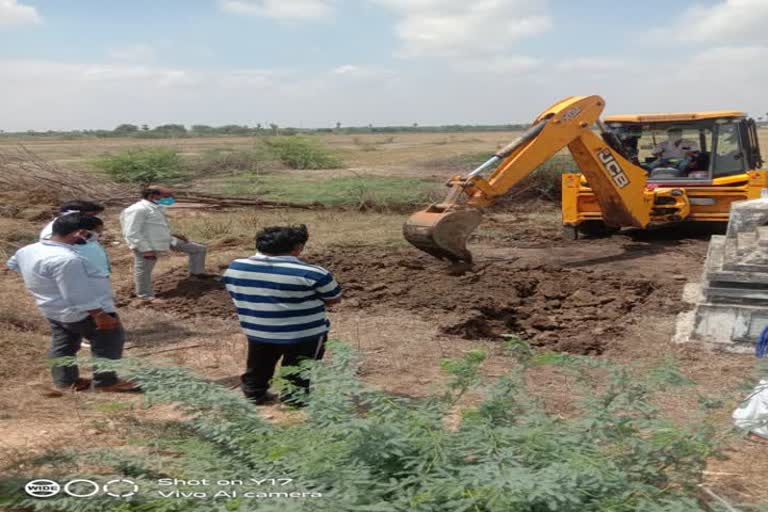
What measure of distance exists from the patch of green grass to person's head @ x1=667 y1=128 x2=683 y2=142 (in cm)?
670

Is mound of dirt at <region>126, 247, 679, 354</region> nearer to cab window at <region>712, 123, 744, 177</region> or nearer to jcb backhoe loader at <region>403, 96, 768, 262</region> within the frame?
jcb backhoe loader at <region>403, 96, 768, 262</region>

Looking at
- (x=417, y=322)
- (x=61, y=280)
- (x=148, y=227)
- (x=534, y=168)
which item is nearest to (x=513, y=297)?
(x=417, y=322)

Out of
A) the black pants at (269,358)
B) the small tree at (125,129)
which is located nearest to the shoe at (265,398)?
the black pants at (269,358)

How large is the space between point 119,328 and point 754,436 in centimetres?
450

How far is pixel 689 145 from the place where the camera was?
40.2ft

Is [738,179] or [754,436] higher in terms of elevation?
[738,179]

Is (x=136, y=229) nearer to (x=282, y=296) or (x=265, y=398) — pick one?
(x=265, y=398)

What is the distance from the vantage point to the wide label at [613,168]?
10.7 meters

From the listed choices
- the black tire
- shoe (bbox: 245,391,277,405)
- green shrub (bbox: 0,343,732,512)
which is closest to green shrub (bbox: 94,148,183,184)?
the black tire

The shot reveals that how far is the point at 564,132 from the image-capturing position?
10094 mm

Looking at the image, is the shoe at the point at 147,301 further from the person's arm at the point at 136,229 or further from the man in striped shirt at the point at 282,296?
the man in striped shirt at the point at 282,296

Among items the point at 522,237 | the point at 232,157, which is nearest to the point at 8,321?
the point at 522,237

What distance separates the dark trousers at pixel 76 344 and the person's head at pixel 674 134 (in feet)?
32.1

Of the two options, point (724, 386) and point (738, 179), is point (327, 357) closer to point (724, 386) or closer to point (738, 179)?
point (724, 386)
